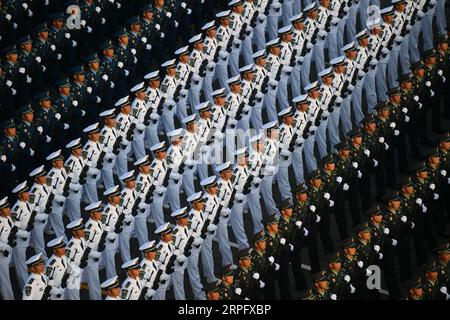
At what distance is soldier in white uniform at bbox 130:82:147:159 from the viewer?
77.4 feet

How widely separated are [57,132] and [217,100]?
3.21 m

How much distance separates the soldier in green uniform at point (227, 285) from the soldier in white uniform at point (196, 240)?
1327 mm

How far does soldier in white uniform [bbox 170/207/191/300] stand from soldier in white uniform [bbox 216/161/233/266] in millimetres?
969

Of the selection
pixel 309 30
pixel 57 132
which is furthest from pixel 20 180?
pixel 309 30

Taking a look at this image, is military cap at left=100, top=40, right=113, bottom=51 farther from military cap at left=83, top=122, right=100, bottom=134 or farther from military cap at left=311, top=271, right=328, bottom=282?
military cap at left=311, top=271, right=328, bottom=282

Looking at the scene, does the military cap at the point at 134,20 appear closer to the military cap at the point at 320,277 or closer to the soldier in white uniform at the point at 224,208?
the soldier in white uniform at the point at 224,208

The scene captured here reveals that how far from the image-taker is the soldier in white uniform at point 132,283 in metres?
19.7

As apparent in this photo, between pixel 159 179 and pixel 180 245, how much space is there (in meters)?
1.88

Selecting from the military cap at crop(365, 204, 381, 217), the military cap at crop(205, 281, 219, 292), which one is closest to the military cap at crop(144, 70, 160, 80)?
the military cap at crop(365, 204, 381, 217)

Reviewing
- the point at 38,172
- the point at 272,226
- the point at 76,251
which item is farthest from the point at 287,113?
the point at 76,251

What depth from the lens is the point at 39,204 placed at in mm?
21516

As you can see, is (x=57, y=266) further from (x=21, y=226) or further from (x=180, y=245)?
(x=180, y=245)

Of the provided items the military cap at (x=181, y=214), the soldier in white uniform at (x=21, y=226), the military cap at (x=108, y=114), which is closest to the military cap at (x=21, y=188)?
the soldier in white uniform at (x=21, y=226)
